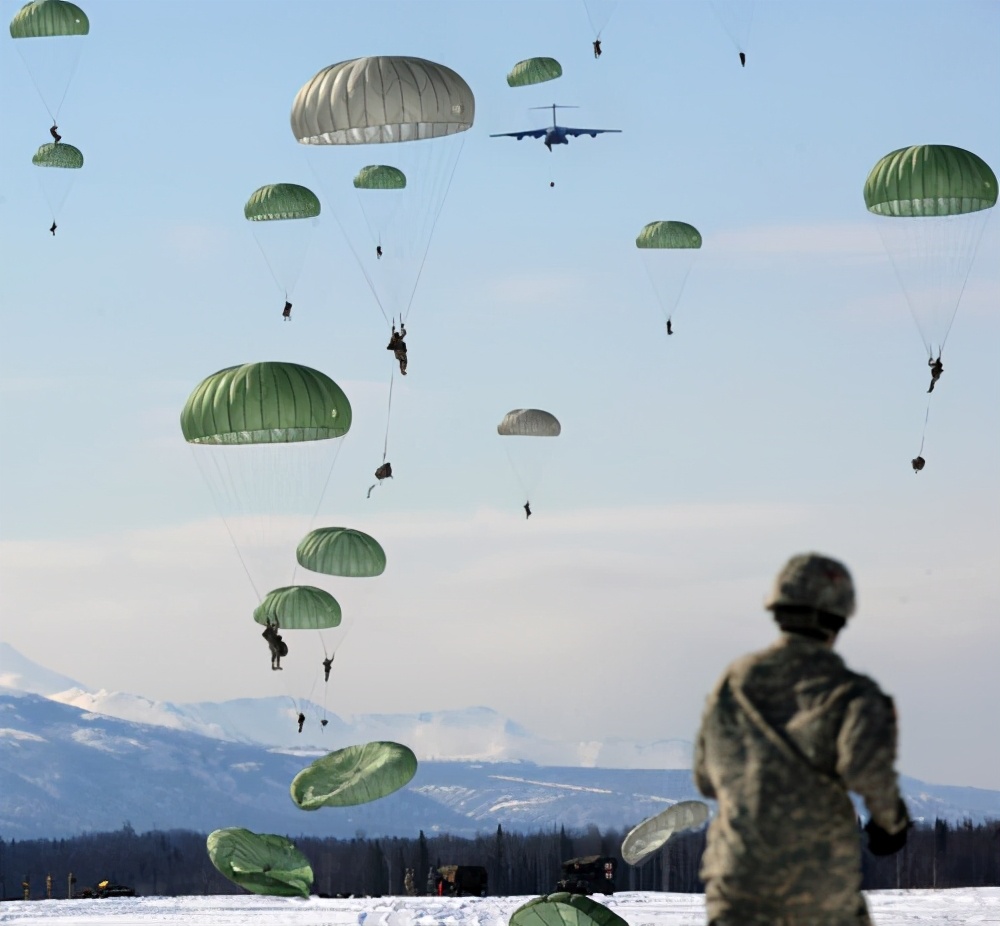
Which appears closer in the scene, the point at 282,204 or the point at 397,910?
the point at 397,910

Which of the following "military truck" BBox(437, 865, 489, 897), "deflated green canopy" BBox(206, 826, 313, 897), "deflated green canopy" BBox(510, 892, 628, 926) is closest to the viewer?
"deflated green canopy" BBox(510, 892, 628, 926)

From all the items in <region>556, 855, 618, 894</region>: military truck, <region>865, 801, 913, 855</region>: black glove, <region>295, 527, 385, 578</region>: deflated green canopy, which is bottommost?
<region>865, 801, 913, 855</region>: black glove

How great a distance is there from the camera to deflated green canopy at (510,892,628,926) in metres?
21.4

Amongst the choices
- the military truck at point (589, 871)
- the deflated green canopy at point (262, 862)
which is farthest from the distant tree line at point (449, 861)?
the deflated green canopy at point (262, 862)

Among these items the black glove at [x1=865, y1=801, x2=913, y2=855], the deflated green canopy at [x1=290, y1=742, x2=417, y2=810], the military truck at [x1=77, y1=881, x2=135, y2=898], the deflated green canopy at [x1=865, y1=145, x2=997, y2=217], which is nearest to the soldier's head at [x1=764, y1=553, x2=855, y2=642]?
the black glove at [x1=865, y1=801, x2=913, y2=855]

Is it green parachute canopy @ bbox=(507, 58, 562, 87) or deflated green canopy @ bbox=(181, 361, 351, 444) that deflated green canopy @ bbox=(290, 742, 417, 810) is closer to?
deflated green canopy @ bbox=(181, 361, 351, 444)

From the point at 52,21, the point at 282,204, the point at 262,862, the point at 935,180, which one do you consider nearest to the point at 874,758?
the point at 935,180

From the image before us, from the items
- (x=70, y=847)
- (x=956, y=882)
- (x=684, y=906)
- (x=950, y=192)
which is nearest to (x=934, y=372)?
(x=950, y=192)

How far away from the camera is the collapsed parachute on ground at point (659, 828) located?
69.7 m

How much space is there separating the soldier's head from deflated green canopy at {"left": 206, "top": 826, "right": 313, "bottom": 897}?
3550cm

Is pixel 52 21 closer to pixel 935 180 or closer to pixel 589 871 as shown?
pixel 935 180

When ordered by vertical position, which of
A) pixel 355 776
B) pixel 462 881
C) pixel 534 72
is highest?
pixel 534 72

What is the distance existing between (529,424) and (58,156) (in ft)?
60.3

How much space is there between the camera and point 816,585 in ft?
21.8
